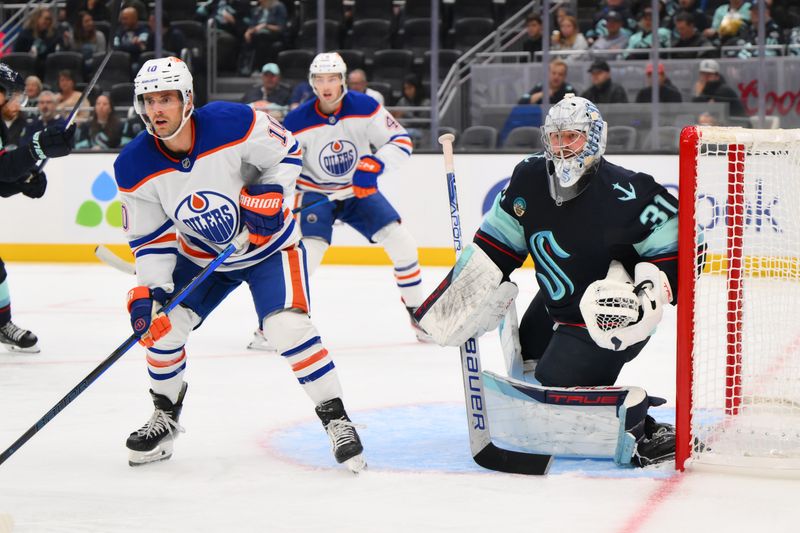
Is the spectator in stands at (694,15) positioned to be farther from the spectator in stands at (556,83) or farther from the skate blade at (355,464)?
the skate blade at (355,464)

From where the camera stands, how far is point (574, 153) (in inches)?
114

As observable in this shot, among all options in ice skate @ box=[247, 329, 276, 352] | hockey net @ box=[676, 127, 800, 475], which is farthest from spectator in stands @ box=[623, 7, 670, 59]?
hockey net @ box=[676, 127, 800, 475]

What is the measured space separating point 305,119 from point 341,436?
2.37 meters

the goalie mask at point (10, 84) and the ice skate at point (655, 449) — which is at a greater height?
the goalie mask at point (10, 84)

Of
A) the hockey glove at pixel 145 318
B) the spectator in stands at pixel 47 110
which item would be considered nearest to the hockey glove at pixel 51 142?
the hockey glove at pixel 145 318

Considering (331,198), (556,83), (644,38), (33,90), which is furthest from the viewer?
(33,90)

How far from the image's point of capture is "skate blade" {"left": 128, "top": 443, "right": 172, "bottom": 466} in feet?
9.96

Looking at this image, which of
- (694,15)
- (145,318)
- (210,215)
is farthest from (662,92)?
(145,318)

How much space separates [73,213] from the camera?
8258 millimetres

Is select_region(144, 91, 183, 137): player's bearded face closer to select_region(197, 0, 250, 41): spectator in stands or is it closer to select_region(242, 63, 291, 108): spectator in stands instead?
select_region(242, 63, 291, 108): spectator in stands

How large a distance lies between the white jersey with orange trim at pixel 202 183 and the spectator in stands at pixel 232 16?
7280 millimetres

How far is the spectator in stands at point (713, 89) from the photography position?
780cm

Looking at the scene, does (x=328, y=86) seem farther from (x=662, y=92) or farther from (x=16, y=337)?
(x=662, y=92)

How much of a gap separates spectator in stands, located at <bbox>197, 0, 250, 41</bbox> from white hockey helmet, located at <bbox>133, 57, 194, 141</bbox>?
7.37m
